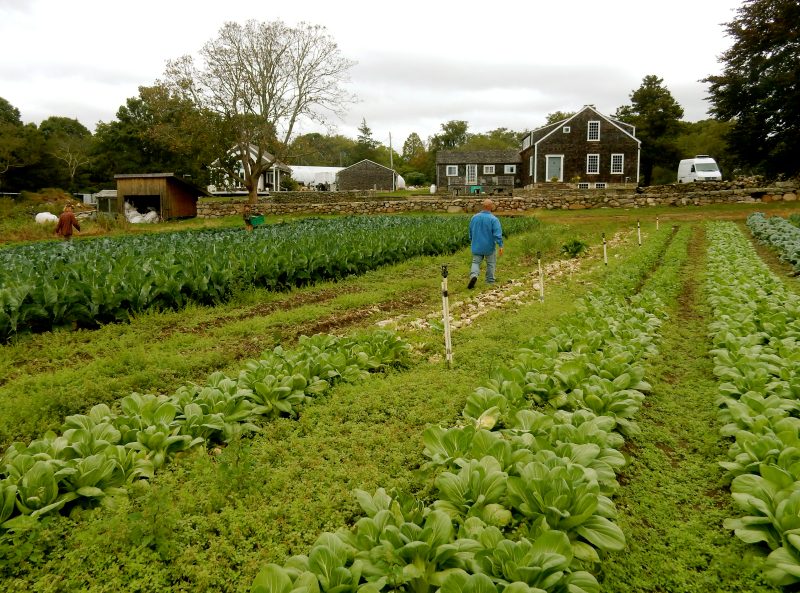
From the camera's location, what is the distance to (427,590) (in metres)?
2.81

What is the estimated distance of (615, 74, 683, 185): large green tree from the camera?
56.8 m

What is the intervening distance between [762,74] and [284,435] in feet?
134

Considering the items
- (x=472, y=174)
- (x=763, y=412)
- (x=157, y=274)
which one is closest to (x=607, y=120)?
(x=472, y=174)

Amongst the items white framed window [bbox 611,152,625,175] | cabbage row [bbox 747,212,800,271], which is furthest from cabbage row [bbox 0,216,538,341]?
white framed window [bbox 611,152,625,175]

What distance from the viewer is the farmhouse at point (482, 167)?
194ft

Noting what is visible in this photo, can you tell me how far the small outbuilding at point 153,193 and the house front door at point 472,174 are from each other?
3095 cm

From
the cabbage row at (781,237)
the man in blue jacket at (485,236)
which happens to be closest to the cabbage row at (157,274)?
the man in blue jacket at (485,236)

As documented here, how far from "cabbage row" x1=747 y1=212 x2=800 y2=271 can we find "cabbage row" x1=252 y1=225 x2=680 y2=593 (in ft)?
38.5

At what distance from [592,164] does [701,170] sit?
935 centimetres

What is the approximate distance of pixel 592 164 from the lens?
48.3 metres

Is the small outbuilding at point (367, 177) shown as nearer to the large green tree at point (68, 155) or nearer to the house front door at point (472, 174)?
the house front door at point (472, 174)

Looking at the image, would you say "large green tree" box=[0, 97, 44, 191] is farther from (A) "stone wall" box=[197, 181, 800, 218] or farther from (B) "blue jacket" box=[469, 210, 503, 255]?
(B) "blue jacket" box=[469, 210, 503, 255]

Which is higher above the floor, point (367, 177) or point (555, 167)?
point (367, 177)

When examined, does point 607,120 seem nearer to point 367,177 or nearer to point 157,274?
point 367,177
